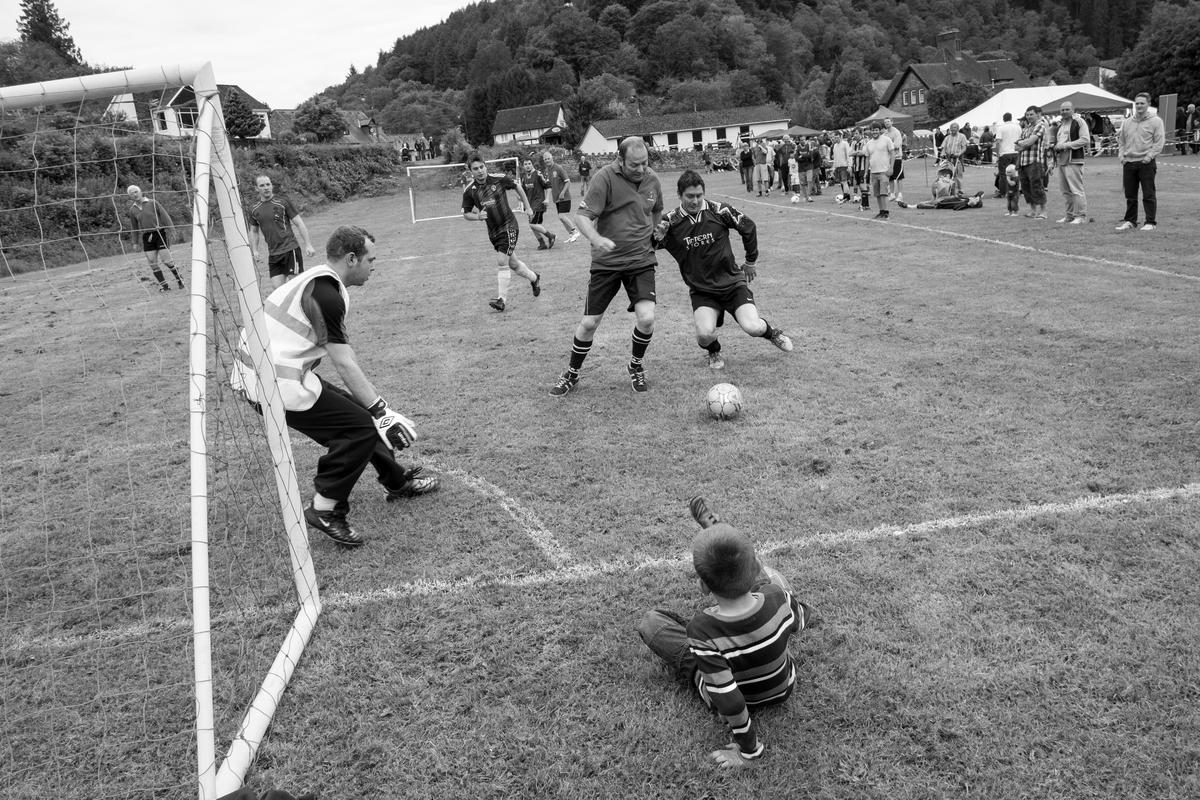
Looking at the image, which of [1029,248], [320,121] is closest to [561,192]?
[1029,248]

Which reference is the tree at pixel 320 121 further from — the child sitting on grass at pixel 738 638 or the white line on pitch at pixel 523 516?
the child sitting on grass at pixel 738 638

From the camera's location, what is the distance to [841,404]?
6301mm

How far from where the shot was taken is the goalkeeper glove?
4.44m

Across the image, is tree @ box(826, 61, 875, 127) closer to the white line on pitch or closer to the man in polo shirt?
the man in polo shirt

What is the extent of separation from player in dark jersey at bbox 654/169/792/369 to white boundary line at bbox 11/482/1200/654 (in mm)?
3245

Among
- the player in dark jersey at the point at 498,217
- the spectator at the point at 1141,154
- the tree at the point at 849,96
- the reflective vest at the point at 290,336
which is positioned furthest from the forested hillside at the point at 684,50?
the reflective vest at the point at 290,336

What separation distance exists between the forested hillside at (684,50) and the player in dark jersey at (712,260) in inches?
4015

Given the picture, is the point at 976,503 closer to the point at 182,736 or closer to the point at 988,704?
the point at 988,704

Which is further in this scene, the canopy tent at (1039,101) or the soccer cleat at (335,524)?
the canopy tent at (1039,101)

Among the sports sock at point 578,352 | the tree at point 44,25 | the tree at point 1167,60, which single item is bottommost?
the sports sock at point 578,352

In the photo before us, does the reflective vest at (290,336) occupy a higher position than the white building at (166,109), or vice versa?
the white building at (166,109)

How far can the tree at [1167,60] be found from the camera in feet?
153

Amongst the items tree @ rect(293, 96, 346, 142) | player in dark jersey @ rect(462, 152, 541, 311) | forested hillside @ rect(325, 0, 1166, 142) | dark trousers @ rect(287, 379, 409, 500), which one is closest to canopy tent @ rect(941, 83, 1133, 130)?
player in dark jersey @ rect(462, 152, 541, 311)

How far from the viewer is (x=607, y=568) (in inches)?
162
